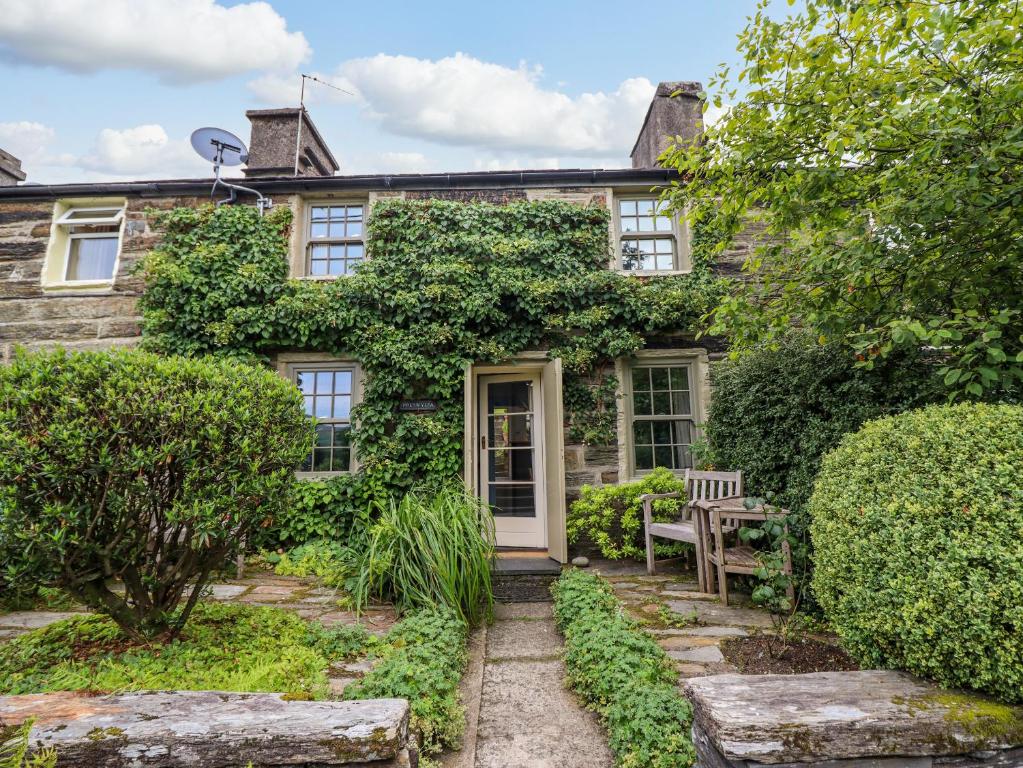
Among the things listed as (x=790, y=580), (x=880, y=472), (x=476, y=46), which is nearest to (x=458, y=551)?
(x=790, y=580)

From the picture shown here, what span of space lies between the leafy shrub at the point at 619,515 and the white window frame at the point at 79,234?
725cm

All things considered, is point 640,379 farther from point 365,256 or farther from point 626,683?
point 626,683

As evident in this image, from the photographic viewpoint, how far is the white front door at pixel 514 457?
6695 millimetres

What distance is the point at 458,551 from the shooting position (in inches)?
167

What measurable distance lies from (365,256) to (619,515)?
16.5 ft

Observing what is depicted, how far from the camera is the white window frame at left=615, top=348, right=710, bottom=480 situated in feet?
22.1

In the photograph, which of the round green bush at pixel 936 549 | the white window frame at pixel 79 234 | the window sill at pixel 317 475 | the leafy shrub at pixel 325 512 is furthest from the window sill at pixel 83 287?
the round green bush at pixel 936 549

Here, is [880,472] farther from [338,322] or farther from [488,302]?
[338,322]

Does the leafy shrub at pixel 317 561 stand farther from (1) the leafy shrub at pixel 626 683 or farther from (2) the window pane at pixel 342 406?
(1) the leafy shrub at pixel 626 683

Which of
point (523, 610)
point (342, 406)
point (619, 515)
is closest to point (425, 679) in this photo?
point (523, 610)

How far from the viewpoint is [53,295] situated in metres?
7.20

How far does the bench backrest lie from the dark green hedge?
13 centimetres

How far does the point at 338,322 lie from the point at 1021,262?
6353mm

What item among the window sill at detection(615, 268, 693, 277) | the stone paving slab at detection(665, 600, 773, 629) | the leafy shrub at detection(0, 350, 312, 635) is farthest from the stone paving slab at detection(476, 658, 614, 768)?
the window sill at detection(615, 268, 693, 277)
